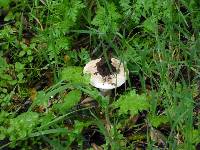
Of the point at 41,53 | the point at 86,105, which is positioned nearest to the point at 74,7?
the point at 41,53

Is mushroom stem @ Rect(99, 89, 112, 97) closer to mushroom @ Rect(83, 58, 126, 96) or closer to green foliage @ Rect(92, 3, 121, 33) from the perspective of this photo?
mushroom @ Rect(83, 58, 126, 96)

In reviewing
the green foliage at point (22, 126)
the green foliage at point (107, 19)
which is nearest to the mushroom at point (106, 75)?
the green foliage at point (107, 19)

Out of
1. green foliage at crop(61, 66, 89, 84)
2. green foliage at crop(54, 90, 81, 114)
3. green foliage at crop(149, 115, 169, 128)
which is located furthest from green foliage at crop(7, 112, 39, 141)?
→ green foliage at crop(149, 115, 169, 128)

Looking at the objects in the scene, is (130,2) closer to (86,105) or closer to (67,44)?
(67,44)

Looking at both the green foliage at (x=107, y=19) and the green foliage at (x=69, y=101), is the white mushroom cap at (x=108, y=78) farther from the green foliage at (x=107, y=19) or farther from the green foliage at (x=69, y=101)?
the green foliage at (x=107, y=19)

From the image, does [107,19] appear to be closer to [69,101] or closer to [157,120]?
[69,101]

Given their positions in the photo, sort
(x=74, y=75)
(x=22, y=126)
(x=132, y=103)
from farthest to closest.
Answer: (x=74, y=75)
(x=132, y=103)
(x=22, y=126)

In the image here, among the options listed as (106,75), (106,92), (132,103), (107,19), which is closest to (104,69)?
(106,75)
